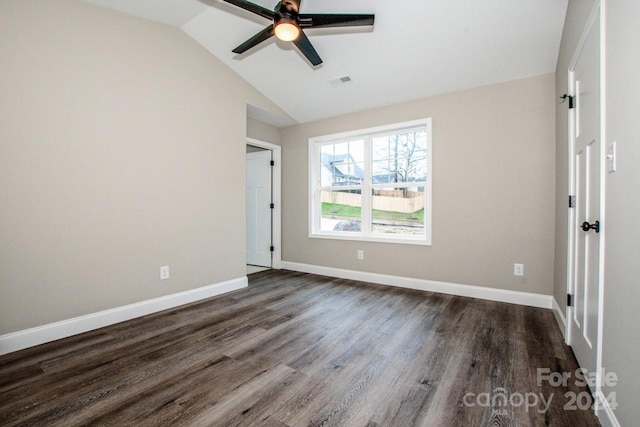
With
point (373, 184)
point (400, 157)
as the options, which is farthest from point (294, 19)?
point (373, 184)

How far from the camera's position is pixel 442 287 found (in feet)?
11.5

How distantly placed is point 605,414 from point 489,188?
2326 mm

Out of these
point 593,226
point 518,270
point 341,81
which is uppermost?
point 341,81

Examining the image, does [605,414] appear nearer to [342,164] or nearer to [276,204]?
[342,164]

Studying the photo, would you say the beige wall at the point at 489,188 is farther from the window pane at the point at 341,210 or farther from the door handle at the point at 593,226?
the door handle at the point at 593,226

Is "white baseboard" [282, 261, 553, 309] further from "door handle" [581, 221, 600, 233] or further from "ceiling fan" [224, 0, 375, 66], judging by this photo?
"ceiling fan" [224, 0, 375, 66]

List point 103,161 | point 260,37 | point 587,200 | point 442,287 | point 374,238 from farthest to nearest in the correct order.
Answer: point 374,238, point 442,287, point 103,161, point 260,37, point 587,200

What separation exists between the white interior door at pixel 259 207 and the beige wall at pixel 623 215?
4.28 meters

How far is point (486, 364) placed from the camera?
1.90m

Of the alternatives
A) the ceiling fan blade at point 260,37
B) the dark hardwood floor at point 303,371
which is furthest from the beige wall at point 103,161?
the ceiling fan blade at point 260,37

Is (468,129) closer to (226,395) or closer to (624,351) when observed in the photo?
(624,351)

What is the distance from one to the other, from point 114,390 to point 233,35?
3.33 meters

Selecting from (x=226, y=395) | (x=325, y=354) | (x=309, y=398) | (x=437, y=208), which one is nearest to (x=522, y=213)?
(x=437, y=208)

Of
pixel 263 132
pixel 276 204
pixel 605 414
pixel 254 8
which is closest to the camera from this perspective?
pixel 605 414
